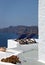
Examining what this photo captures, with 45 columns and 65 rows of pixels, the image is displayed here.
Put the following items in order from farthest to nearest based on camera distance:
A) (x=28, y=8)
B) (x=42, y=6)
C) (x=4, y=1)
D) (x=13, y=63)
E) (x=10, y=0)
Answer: (x=4, y=1) < (x=10, y=0) < (x=28, y=8) < (x=42, y=6) < (x=13, y=63)

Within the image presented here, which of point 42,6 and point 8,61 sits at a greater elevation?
point 42,6

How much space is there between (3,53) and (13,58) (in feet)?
7.92

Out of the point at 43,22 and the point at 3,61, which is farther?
the point at 43,22

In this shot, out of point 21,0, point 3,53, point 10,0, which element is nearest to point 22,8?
Result: point 21,0

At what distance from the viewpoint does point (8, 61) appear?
9.37 m

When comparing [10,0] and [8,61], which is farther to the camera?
[10,0]

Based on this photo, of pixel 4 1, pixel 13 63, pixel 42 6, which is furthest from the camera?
pixel 4 1

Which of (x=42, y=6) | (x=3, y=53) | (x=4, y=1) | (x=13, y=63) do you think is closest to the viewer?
(x=13, y=63)

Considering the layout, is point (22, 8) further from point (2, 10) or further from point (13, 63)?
point (13, 63)

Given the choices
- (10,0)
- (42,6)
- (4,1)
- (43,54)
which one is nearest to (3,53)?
(43,54)

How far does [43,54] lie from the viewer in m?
10.7

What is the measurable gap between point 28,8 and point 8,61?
40.5 metres

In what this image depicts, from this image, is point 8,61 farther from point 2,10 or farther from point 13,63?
point 2,10

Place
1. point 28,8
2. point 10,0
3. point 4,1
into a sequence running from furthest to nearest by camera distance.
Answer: point 4,1, point 10,0, point 28,8
